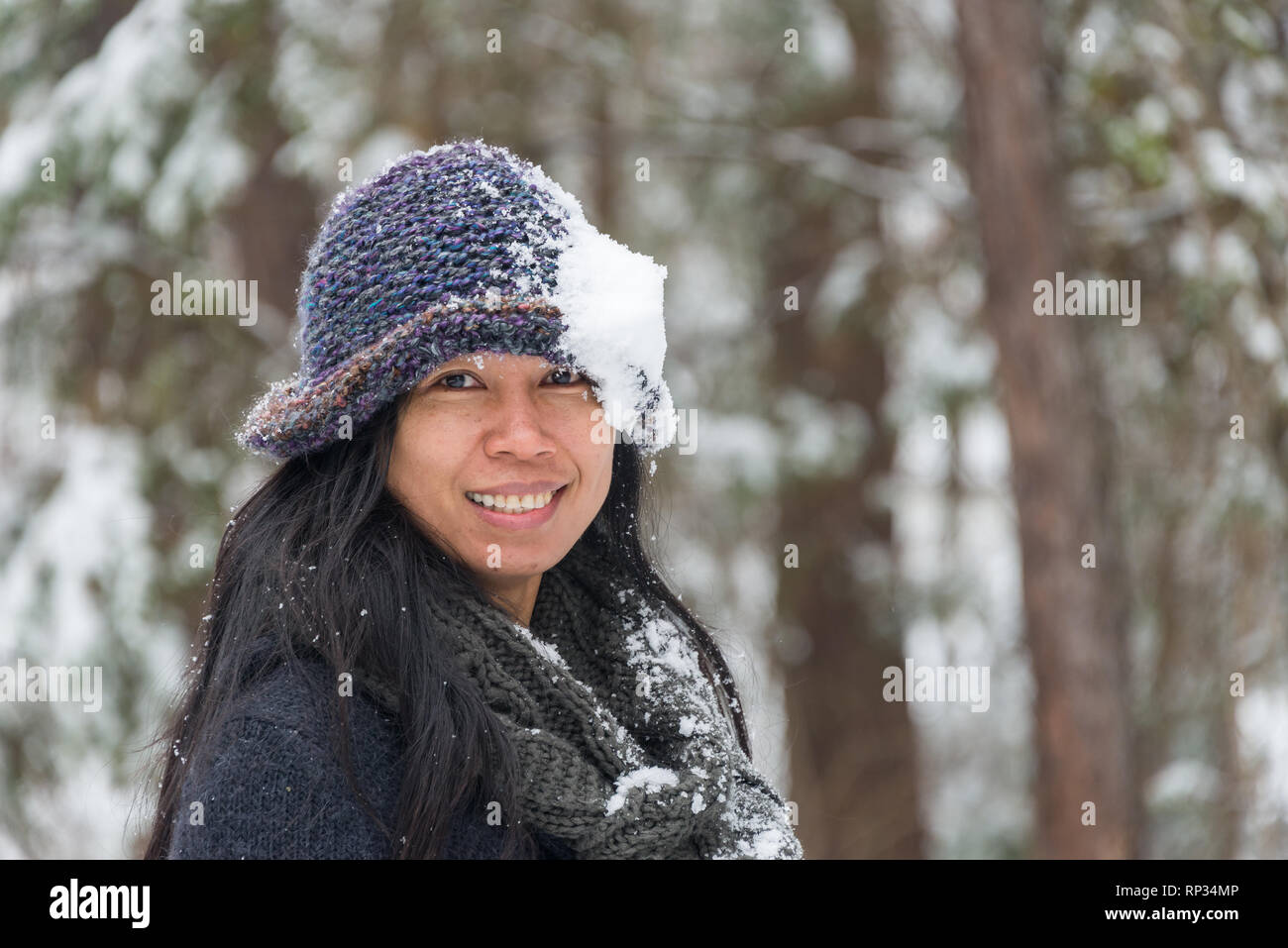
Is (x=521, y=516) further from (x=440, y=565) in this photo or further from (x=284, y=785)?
(x=284, y=785)

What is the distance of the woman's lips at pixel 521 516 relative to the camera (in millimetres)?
1925

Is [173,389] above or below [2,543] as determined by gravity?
above

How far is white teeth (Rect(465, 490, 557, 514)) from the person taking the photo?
192 centimetres

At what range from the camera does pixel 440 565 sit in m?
1.91

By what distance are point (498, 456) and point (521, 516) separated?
0.35ft

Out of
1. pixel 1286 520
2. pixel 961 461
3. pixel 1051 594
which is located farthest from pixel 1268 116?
pixel 961 461

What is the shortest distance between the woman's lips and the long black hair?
0.08 m

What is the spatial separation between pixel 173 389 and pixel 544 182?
4640 mm

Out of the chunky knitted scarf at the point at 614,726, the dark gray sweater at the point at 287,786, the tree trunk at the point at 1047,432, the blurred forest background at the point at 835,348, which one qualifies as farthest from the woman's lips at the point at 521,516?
the tree trunk at the point at 1047,432

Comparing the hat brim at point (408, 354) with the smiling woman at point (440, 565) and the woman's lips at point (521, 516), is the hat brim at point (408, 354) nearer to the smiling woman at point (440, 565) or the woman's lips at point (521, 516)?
the smiling woman at point (440, 565)

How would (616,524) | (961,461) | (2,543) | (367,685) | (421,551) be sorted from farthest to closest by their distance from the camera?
(961,461), (2,543), (616,524), (421,551), (367,685)

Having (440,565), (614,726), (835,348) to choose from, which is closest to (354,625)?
(440,565)
